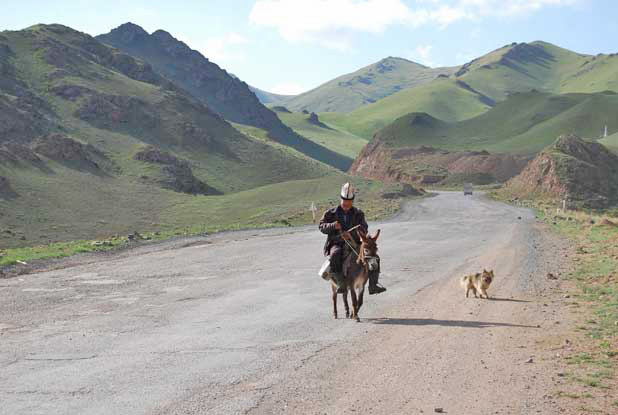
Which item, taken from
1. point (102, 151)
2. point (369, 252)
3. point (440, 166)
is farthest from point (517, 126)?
point (369, 252)

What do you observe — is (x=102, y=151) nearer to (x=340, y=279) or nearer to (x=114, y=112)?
(x=114, y=112)

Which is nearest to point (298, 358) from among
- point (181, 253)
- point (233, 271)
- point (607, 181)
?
point (233, 271)

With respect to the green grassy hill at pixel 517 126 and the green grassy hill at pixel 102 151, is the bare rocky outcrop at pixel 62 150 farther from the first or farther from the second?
the green grassy hill at pixel 517 126

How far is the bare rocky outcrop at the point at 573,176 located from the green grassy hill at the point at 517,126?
57.5 m

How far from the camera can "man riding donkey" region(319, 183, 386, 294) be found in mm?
12445

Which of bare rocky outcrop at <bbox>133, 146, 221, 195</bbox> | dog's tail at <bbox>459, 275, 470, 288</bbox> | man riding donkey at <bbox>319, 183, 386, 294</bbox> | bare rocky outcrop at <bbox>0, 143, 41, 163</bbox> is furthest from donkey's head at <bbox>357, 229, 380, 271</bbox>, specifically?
bare rocky outcrop at <bbox>133, 146, 221, 195</bbox>

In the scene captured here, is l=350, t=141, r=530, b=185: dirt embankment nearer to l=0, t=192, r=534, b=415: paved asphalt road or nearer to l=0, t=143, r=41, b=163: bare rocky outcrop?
l=0, t=143, r=41, b=163: bare rocky outcrop

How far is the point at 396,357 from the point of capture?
9703 millimetres

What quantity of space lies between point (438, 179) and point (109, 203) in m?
61.3

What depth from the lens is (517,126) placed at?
173250 millimetres

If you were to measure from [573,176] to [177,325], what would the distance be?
63357 mm

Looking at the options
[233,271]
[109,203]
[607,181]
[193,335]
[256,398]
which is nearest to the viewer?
[256,398]

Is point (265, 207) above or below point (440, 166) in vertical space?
below

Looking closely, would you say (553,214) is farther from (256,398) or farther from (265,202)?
(256,398)
